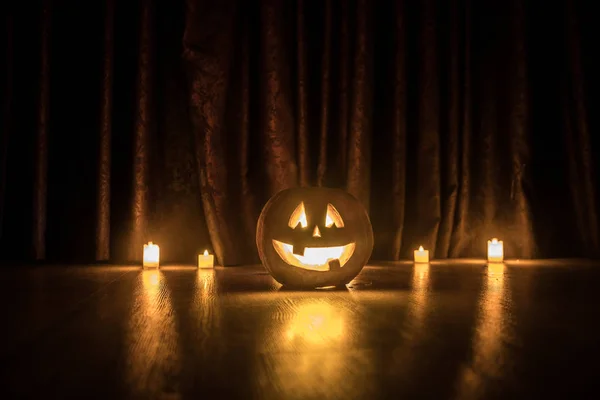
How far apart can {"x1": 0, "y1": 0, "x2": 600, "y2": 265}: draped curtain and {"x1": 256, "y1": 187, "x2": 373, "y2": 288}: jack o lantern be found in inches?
37.6

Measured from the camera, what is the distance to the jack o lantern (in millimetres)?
1787

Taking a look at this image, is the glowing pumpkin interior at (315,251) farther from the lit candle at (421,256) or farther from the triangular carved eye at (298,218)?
the lit candle at (421,256)

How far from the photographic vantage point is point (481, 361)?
0.86 meters

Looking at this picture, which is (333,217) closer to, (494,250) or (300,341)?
(300,341)

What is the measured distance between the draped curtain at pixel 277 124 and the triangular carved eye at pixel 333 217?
985 millimetres

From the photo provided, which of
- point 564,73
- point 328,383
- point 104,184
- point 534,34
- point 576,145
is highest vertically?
point 534,34

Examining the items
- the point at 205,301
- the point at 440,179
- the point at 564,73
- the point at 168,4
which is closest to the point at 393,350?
the point at 205,301

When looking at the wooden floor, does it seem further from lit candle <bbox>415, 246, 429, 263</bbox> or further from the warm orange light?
lit candle <bbox>415, 246, 429, 263</bbox>

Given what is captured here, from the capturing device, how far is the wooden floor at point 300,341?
0.74 m

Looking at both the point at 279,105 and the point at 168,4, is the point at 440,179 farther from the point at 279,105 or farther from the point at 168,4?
the point at 168,4

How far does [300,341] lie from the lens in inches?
39.5

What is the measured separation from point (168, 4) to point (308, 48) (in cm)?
71

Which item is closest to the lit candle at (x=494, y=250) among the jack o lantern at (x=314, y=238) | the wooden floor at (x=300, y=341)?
the wooden floor at (x=300, y=341)

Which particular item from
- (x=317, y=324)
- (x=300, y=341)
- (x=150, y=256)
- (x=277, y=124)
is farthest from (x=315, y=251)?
(x=277, y=124)
